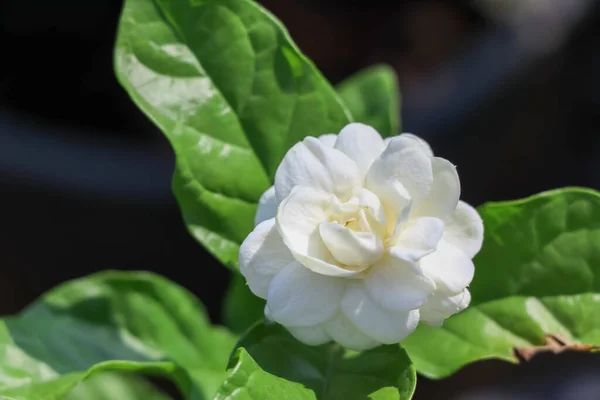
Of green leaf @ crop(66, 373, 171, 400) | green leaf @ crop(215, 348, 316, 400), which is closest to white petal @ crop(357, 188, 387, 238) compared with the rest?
green leaf @ crop(215, 348, 316, 400)

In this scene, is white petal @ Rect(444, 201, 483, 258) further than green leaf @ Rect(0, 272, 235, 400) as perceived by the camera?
No

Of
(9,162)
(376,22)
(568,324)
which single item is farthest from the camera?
(376,22)

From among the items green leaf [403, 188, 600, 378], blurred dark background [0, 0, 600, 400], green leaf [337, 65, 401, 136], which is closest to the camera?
green leaf [403, 188, 600, 378]

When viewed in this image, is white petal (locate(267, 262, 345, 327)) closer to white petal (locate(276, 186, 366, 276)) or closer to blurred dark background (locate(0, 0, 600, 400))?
white petal (locate(276, 186, 366, 276))

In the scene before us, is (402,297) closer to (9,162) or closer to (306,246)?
(306,246)

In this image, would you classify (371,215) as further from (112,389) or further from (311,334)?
(112,389)

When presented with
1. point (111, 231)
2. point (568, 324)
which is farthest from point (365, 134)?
point (111, 231)

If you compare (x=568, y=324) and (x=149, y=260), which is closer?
(x=568, y=324)
